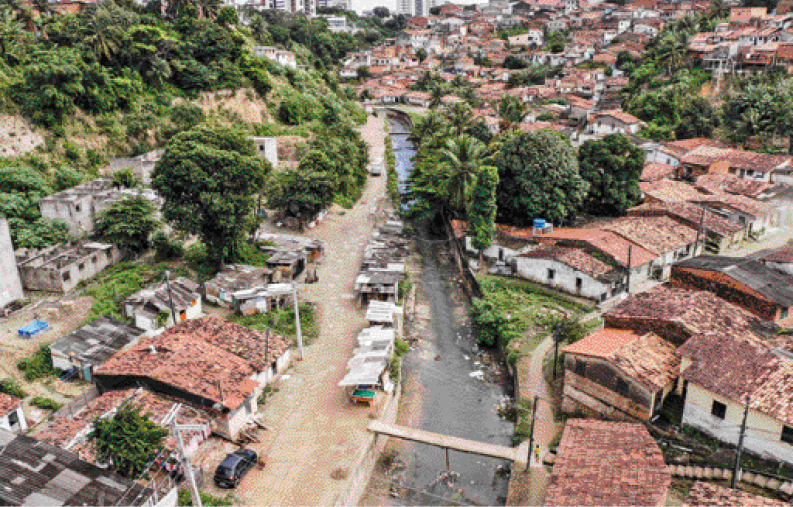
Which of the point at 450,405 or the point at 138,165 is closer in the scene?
the point at 450,405

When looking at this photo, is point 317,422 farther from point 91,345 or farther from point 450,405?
point 91,345

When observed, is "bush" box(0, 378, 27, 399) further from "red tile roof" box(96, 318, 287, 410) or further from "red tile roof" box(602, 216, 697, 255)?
"red tile roof" box(602, 216, 697, 255)

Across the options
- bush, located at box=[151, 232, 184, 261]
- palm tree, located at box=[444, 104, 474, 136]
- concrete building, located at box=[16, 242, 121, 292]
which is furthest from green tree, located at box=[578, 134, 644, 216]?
concrete building, located at box=[16, 242, 121, 292]

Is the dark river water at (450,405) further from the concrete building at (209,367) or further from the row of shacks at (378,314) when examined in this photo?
the concrete building at (209,367)

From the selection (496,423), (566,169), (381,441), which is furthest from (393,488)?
(566,169)

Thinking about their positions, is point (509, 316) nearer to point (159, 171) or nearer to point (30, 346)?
point (159, 171)

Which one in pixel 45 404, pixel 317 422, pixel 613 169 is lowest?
pixel 317 422

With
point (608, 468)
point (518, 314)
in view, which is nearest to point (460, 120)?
point (518, 314)
